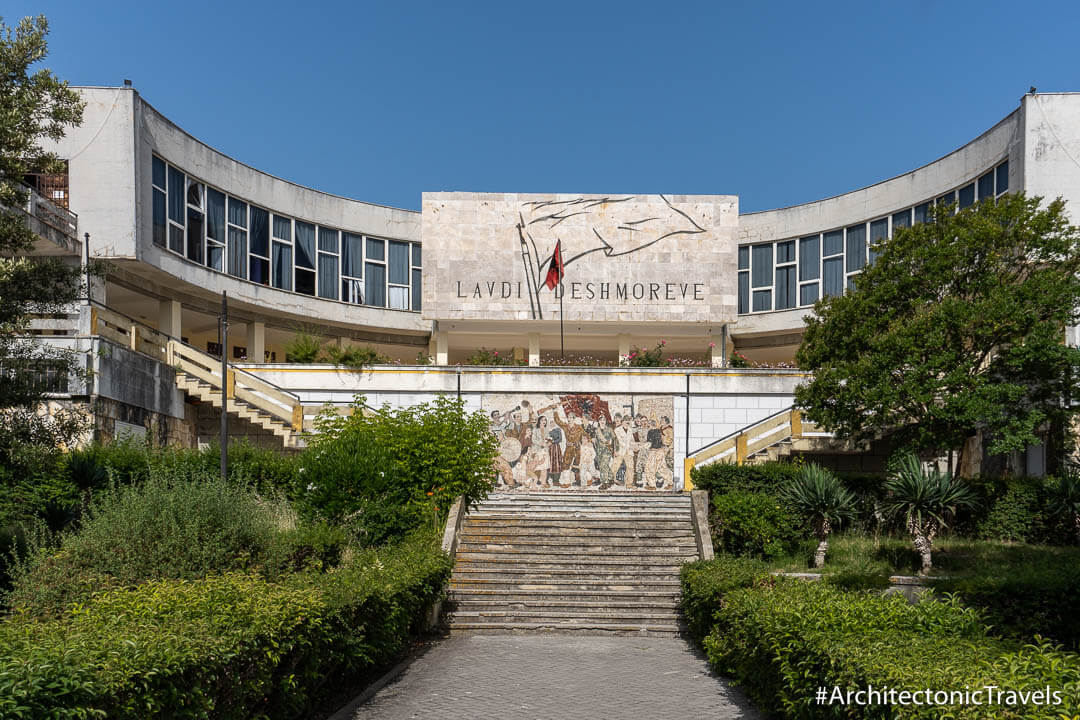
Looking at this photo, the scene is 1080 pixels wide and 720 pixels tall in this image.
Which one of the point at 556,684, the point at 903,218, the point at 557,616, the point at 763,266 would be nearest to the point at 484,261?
the point at 763,266

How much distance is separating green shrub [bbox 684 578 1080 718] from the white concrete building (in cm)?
1728

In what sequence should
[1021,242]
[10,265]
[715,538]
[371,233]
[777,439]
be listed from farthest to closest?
[371,233], [777,439], [1021,242], [715,538], [10,265]

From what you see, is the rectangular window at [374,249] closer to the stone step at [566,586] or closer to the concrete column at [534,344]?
the concrete column at [534,344]

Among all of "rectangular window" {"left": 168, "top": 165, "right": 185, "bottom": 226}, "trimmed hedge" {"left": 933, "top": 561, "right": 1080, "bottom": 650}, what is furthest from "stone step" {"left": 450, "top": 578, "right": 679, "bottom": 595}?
"rectangular window" {"left": 168, "top": 165, "right": 185, "bottom": 226}

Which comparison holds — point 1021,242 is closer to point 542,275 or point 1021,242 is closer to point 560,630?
point 560,630

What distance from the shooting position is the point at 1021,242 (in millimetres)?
20328

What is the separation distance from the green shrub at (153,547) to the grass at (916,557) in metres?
9.39

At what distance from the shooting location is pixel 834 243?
3469 centimetres

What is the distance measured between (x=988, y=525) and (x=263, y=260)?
23.3m

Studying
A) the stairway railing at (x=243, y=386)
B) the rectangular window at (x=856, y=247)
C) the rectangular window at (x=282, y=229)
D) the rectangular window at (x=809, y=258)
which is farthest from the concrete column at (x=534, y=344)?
the rectangular window at (x=856, y=247)

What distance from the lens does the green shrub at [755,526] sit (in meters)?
18.1

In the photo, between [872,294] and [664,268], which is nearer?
[872,294]

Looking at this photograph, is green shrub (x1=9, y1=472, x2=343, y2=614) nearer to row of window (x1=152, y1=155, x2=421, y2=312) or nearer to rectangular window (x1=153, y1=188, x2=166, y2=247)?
rectangular window (x1=153, y1=188, x2=166, y2=247)

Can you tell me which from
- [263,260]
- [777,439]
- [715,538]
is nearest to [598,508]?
[715,538]
